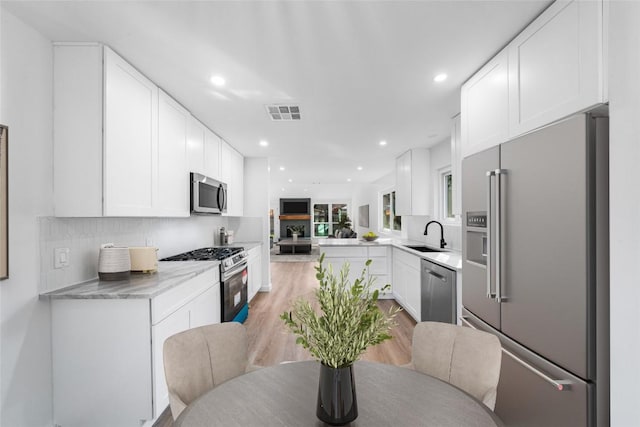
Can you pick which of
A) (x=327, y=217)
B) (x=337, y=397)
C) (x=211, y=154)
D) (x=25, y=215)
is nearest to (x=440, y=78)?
(x=337, y=397)

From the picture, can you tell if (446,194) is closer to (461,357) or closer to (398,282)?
(398,282)

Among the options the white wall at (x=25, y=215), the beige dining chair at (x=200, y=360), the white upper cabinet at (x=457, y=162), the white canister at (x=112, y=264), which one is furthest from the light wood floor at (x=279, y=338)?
the white upper cabinet at (x=457, y=162)

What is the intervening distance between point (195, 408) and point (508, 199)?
5.80 ft

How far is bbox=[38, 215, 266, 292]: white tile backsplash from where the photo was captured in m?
1.86

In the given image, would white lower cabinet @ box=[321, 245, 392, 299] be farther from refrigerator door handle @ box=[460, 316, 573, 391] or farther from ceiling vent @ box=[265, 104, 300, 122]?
refrigerator door handle @ box=[460, 316, 573, 391]

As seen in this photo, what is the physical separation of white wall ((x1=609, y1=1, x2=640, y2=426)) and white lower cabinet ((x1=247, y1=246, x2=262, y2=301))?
3847 millimetres

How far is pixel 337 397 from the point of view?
2.91 ft

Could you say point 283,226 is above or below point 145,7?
below

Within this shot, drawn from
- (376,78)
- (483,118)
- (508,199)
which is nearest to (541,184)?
(508,199)

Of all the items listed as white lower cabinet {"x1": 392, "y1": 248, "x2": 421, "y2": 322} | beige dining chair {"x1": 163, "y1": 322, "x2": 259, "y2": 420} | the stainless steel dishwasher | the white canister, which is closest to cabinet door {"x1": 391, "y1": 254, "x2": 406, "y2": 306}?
white lower cabinet {"x1": 392, "y1": 248, "x2": 421, "y2": 322}

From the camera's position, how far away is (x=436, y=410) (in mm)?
966

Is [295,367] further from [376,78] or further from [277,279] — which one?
[277,279]

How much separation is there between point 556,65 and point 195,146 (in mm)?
3040

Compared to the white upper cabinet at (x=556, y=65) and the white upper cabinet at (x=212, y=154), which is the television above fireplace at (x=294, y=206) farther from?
the white upper cabinet at (x=556, y=65)
